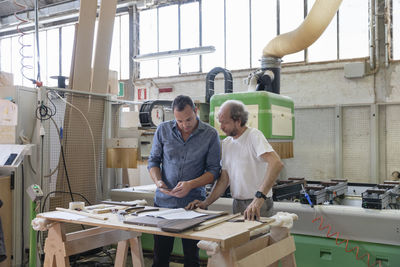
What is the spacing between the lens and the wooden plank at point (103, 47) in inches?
151

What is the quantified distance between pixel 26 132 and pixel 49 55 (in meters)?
6.76

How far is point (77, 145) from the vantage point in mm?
3623

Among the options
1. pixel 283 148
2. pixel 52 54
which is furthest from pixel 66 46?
pixel 283 148

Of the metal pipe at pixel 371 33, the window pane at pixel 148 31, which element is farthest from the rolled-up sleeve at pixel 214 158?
the window pane at pixel 148 31

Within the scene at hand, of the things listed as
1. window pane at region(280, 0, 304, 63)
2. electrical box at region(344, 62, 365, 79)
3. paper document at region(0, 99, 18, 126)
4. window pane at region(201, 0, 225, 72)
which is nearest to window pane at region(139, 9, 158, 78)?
window pane at region(201, 0, 225, 72)

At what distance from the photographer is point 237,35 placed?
7.63 meters

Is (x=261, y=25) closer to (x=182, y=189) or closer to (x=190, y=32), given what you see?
(x=190, y=32)

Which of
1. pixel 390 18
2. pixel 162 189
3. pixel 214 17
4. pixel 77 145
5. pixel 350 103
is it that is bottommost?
pixel 162 189

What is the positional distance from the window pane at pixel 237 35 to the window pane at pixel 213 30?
0.14 meters

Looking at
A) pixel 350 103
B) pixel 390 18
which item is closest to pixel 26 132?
pixel 350 103

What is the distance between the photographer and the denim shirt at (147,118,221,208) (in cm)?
234

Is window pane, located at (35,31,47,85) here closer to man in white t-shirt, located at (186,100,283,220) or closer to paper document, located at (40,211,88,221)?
paper document, located at (40,211,88,221)

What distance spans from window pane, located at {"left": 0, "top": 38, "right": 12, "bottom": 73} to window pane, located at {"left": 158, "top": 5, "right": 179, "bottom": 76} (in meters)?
4.39

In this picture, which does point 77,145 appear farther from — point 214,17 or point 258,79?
point 214,17
